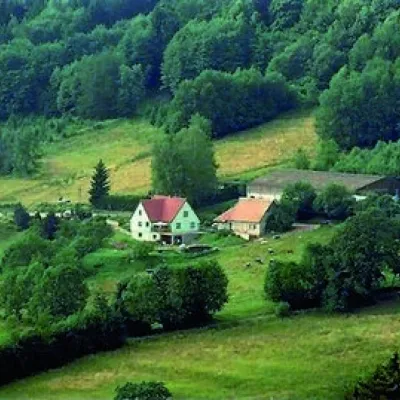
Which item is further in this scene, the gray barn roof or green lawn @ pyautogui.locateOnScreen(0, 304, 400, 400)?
the gray barn roof

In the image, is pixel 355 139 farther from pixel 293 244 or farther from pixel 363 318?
pixel 363 318

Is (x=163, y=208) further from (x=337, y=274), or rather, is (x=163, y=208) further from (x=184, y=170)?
(x=337, y=274)

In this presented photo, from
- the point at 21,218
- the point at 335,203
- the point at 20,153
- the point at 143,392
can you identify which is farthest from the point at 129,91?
the point at 143,392

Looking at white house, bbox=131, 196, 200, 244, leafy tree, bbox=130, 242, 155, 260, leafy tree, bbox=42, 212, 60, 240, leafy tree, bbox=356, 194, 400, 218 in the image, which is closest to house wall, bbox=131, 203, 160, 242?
white house, bbox=131, 196, 200, 244

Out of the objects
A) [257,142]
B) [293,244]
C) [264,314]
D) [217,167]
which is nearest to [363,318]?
[264,314]

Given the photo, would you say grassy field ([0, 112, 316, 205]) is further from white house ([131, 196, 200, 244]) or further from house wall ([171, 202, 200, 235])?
house wall ([171, 202, 200, 235])

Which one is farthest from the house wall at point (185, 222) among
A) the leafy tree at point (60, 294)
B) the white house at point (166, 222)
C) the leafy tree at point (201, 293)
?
the leafy tree at point (201, 293)
